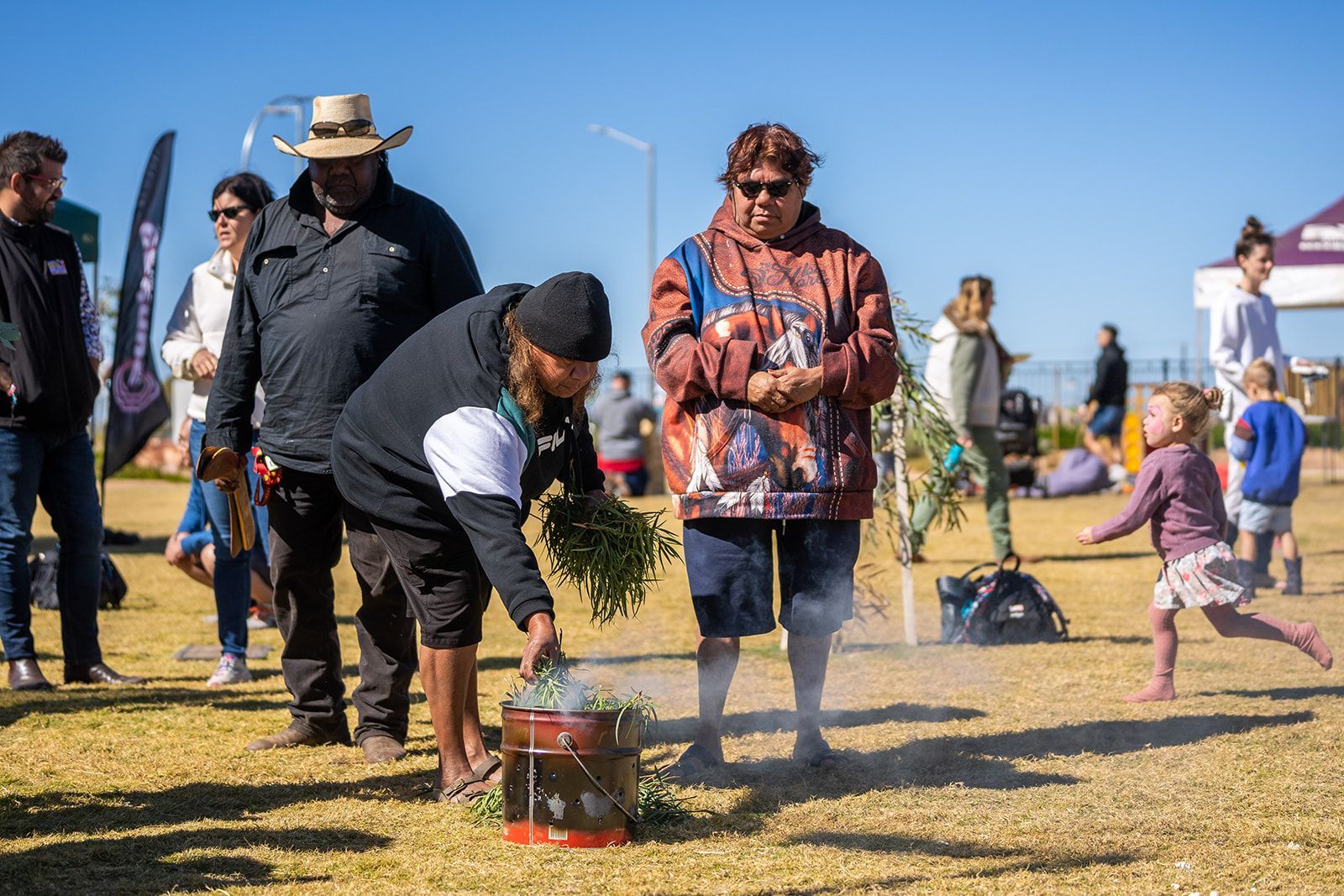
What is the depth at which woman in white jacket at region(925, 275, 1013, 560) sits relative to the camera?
9.60 metres

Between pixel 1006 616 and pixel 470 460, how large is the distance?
430 centimetres

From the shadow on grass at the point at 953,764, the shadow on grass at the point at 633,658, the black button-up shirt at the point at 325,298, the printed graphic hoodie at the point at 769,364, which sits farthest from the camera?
the shadow on grass at the point at 633,658

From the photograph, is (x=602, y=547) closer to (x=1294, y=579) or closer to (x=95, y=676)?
(x=95, y=676)

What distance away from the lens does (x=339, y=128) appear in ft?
15.8

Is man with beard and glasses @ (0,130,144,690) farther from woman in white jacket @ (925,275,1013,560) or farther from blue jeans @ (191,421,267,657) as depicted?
woman in white jacket @ (925,275,1013,560)

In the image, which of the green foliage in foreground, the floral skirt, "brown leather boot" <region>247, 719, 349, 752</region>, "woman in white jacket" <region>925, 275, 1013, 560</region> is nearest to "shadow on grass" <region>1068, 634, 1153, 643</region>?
the floral skirt

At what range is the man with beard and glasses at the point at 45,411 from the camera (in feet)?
19.0

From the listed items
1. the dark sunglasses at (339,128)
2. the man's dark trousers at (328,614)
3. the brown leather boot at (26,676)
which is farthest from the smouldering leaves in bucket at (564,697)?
the brown leather boot at (26,676)

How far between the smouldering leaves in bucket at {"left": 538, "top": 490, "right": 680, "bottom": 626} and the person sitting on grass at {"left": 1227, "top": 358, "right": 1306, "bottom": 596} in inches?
228

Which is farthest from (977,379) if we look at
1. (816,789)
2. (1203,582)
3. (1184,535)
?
(816,789)

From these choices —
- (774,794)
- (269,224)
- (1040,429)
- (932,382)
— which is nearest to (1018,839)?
(774,794)

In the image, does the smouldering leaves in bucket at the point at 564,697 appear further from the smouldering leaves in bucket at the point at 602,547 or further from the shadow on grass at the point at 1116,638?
the shadow on grass at the point at 1116,638

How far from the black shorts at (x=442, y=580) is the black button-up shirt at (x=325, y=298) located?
29.3 inches

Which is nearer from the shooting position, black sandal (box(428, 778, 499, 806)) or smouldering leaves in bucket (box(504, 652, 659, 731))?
smouldering leaves in bucket (box(504, 652, 659, 731))
